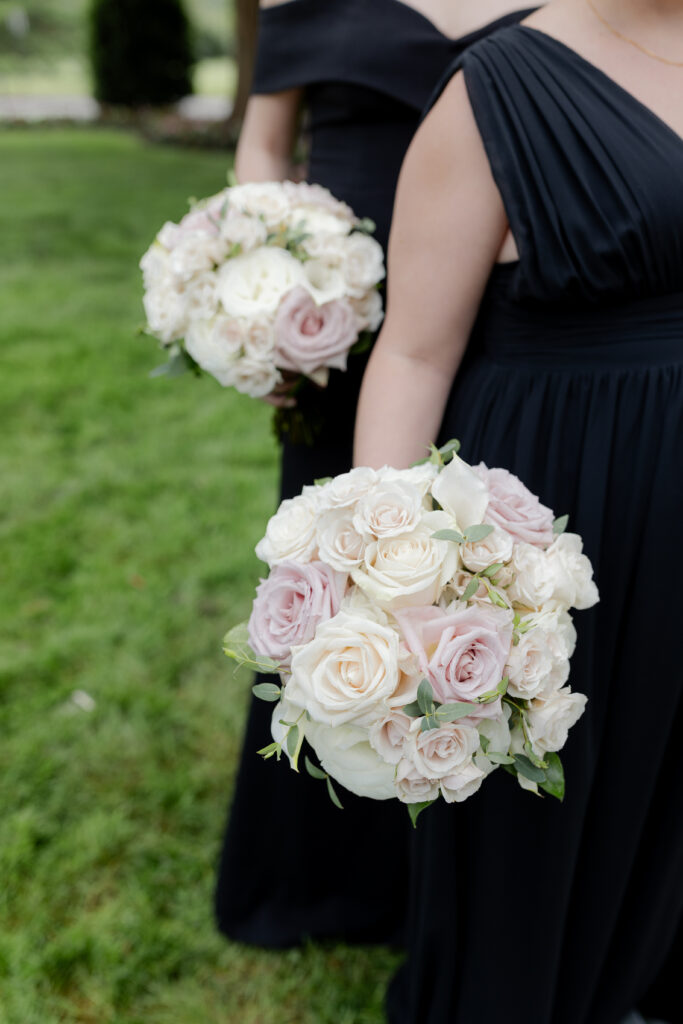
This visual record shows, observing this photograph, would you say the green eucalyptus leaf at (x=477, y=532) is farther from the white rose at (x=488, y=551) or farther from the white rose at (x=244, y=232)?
the white rose at (x=244, y=232)

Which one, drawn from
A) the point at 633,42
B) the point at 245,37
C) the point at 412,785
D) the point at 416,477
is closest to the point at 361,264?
the point at 633,42

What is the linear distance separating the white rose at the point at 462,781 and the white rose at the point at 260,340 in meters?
0.89

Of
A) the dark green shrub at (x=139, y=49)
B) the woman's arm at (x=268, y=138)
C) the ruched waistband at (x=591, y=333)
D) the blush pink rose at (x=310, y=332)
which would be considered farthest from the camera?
the dark green shrub at (x=139, y=49)

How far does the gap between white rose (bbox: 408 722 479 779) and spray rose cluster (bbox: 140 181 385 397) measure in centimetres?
83

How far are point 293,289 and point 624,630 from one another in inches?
34.8

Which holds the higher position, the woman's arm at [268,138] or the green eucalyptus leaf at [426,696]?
the woman's arm at [268,138]

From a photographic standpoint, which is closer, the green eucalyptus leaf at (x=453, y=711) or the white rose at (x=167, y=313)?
the green eucalyptus leaf at (x=453, y=711)

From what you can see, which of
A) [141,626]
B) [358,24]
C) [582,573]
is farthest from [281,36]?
[141,626]

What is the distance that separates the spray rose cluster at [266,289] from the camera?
1.59 m

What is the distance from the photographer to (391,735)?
1.03 meters

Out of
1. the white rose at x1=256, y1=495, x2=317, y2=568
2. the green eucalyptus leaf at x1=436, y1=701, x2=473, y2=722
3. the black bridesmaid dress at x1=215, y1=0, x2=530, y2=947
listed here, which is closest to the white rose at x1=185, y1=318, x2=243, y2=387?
the black bridesmaid dress at x1=215, y1=0, x2=530, y2=947

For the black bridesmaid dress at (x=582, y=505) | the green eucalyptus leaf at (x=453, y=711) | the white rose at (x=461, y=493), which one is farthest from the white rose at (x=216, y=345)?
the green eucalyptus leaf at (x=453, y=711)

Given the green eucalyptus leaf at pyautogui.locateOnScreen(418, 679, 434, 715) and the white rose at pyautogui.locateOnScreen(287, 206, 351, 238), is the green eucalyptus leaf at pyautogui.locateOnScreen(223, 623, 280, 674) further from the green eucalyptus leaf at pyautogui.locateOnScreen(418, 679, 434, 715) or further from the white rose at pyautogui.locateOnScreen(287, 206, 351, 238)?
the white rose at pyautogui.locateOnScreen(287, 206, 351, 238)

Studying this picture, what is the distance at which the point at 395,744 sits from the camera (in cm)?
103
